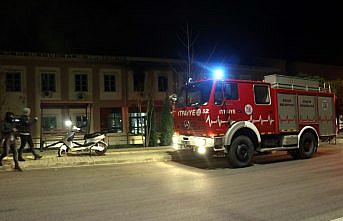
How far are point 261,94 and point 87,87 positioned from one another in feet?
63.9

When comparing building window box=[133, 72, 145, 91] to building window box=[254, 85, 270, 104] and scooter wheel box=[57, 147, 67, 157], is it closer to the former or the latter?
scooter wheel box=[57, 147, 67, 157]

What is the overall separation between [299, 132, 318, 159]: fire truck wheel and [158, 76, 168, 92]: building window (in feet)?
61.5

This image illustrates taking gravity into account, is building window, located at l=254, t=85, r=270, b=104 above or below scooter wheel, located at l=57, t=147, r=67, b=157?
above

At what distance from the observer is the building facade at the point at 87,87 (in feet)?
91.5

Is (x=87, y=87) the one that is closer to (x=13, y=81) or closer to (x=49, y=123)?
(x=49, y=123)

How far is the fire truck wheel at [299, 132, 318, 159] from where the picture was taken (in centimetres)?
1437

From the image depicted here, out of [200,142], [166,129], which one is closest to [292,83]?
[200,142]

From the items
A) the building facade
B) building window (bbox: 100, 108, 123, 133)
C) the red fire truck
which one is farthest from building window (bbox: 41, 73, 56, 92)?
the red fire truck

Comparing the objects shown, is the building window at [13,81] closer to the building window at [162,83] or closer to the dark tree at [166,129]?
the building window at [162,83]

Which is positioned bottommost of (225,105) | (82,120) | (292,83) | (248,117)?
(248,117)

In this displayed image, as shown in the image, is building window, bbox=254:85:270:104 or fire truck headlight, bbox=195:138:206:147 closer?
fire truck headlight, bbox=195:138:206:147

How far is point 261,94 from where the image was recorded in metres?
13.0

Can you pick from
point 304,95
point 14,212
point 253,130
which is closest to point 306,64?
point 304,95

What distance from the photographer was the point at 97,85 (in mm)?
30234
